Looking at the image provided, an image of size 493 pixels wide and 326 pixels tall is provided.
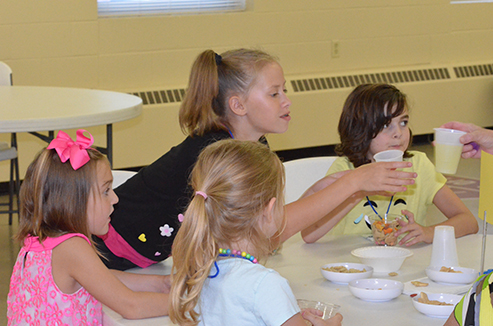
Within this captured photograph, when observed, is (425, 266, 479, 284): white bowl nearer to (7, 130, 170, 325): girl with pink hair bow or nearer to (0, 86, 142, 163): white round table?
(7, 130, 170, 325): girl with pink hair bow

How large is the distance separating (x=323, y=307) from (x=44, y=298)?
652 mm

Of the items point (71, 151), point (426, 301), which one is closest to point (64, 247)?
point (71, 151)

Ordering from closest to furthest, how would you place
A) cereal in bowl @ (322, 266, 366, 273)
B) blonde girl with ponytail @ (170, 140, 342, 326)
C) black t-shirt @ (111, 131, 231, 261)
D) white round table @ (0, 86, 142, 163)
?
blonde girl with ponytail @ (170, 140, 342, 326) < cereal in bowl @ (322, 266, 366, 273) < black t-shirt @ (111, 131, 231, 261) < white round table @ (0, 86, 142, 163)

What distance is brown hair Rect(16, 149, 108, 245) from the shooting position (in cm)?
158

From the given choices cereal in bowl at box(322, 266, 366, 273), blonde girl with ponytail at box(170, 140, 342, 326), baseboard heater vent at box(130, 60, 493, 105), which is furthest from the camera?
baseboard heater vent at box(130, 60, 493, 105)

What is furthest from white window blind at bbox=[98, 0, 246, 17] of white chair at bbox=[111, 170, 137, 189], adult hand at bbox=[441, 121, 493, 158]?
A: adult hand at bbox=[441, 121, 493, 158]

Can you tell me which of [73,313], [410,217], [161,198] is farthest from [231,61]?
[73,313]

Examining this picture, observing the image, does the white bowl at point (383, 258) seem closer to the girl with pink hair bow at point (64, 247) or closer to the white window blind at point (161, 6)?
the girl with pink hair bow at point (64, 247)

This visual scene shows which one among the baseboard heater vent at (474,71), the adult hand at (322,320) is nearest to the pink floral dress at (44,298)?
the adult hand at (322,320)

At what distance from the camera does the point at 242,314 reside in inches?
50.4

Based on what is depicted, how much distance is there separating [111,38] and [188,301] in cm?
386

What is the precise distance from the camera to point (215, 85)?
203 centimetres

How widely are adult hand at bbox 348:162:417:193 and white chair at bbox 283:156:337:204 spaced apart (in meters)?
0.71

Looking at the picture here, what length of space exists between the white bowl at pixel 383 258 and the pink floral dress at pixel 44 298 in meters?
0.67
